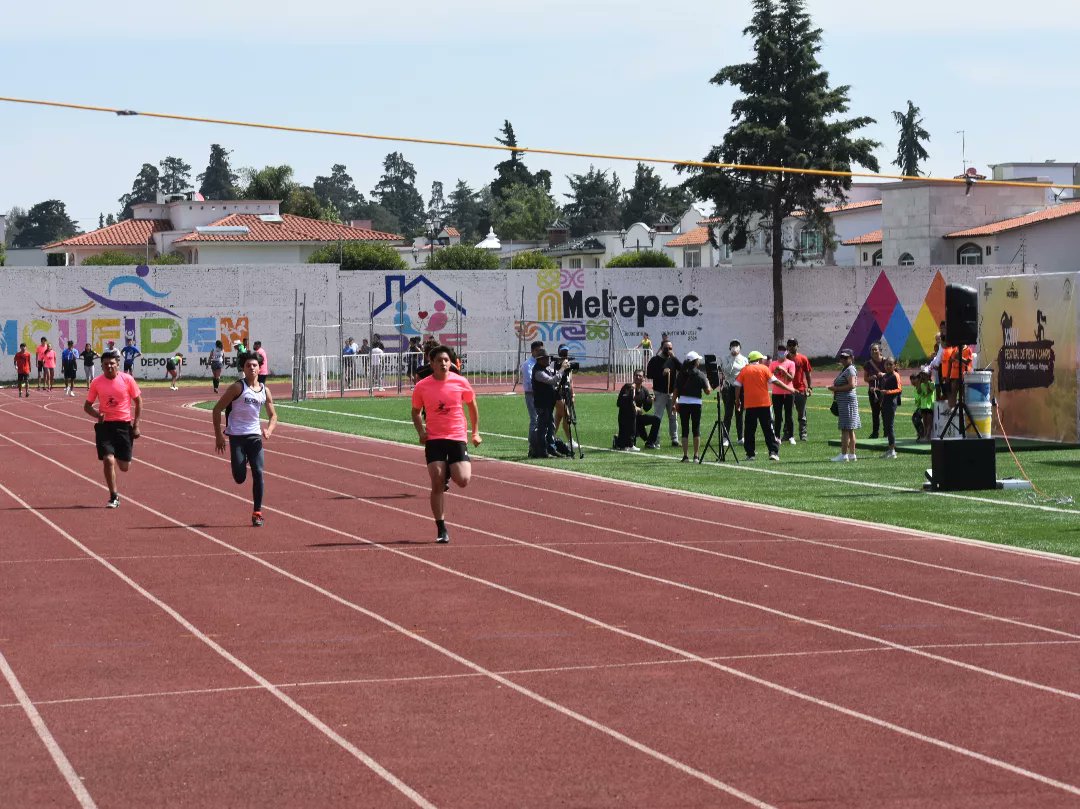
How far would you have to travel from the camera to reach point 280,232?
9431cm

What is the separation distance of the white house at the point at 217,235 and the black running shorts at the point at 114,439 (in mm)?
69526

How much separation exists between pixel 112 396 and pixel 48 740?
11.2 metres

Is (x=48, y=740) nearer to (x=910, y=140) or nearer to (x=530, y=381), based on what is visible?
(x=530, y=381)

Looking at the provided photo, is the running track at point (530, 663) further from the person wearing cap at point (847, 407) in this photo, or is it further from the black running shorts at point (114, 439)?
the person wearing cap at point (847, 407)

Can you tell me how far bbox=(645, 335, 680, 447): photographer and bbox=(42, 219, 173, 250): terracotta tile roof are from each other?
8010cm

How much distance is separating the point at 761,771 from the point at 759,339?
59.9 metres

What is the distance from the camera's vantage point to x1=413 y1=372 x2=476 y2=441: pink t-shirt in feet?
49.1

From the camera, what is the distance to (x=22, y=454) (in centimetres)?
2695

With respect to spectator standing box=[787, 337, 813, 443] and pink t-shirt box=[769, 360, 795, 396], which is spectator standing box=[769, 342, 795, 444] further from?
spectator standing box=[787, 337, 813, 443]

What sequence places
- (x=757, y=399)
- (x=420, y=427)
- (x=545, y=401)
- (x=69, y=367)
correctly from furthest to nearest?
(x=69, y=367), (x=545, y=401), (x=757, y=399), (x=420, y=427)

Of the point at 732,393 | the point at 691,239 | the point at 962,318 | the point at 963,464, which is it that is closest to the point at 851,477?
the point at 963,464

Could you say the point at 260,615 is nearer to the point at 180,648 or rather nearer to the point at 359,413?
the point at 180,648

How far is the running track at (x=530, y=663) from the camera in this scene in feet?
23.0

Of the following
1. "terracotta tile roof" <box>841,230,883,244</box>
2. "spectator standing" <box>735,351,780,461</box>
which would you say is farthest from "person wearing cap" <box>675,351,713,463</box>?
"terracotta tile roof" <box>841,230,883,244</box>
